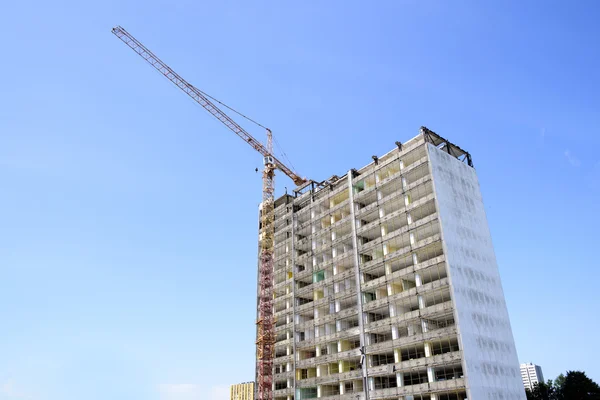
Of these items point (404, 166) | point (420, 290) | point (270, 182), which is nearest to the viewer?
point (420, 290)

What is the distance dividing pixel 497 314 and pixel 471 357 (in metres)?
13.0

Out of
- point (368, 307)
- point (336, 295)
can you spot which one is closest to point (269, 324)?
point (336, 295)

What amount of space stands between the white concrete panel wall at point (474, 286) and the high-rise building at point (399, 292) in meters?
0.20

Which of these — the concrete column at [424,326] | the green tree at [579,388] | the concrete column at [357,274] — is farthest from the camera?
the green tree at [579,388]

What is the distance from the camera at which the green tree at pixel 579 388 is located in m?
103

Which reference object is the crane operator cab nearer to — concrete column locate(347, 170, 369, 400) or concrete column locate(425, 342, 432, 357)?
concrete column locate(347, 170, 369, 400)

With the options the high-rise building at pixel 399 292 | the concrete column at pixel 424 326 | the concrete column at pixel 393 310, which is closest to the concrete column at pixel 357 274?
the high-rise building at pixel 399 292

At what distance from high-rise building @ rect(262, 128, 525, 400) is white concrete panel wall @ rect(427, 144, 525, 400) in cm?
20

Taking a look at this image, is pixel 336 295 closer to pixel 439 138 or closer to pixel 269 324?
pixel 269 324

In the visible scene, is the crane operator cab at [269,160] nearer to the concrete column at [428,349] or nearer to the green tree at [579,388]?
the concrete column at [428,349]

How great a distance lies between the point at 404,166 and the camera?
280 ft

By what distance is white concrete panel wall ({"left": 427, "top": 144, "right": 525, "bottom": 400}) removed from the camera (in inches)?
2618

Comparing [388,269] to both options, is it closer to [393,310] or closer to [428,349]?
[393,310]

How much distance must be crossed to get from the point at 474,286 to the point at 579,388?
178 ft
